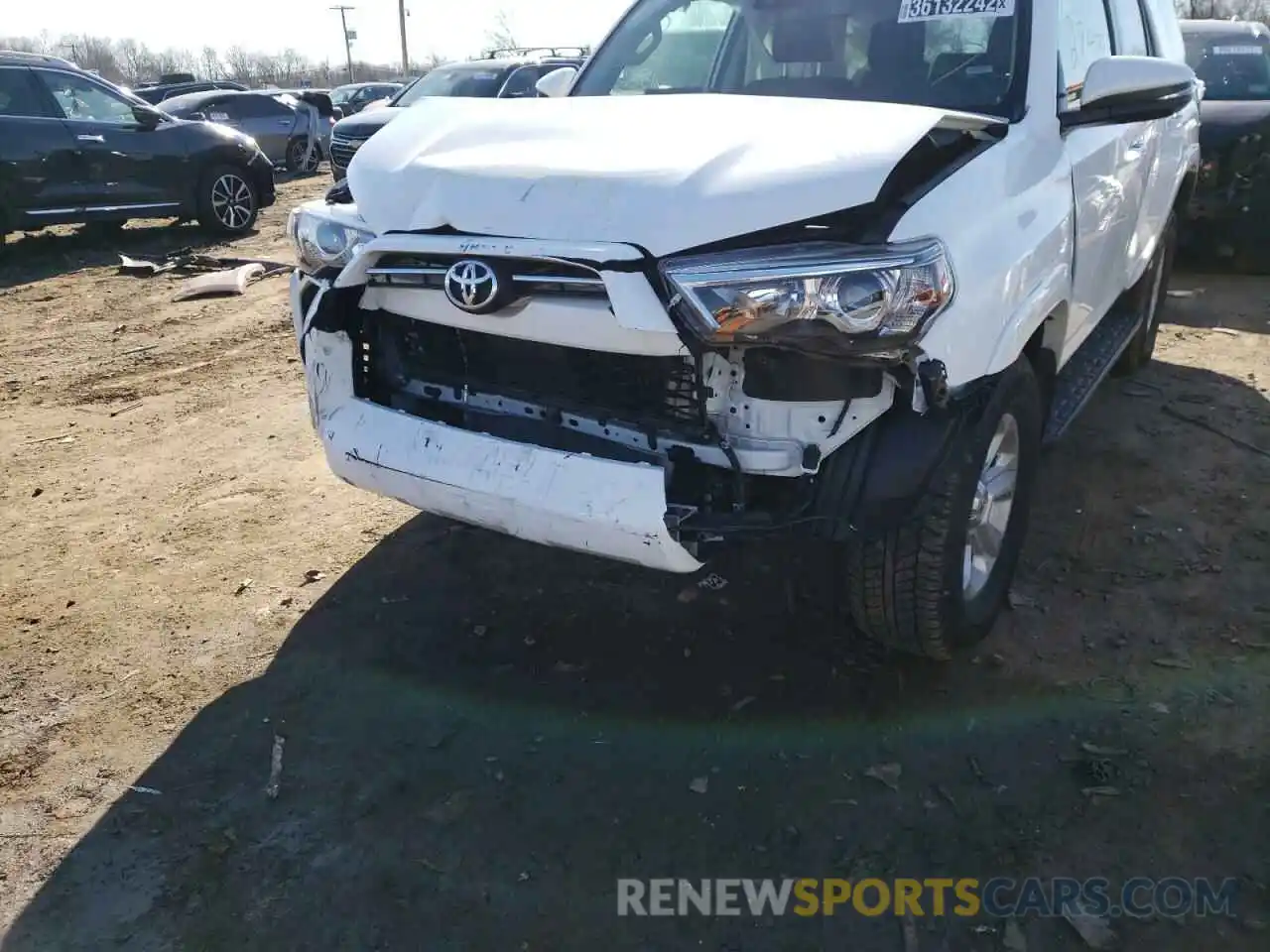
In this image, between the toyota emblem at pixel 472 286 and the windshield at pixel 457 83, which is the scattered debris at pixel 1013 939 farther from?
the windshield at pixel 457 83

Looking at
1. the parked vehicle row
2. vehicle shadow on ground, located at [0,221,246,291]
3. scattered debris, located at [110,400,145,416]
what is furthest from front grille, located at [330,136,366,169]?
the parked vehicle row

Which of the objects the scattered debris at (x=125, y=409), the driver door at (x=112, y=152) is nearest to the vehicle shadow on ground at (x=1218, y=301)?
the scattered debris at (x=125, y=409)

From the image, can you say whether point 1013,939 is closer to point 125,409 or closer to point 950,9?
point 950,9

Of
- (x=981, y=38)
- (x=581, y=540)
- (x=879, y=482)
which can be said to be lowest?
(x=581, y=540)

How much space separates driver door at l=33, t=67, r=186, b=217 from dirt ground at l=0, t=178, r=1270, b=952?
244 inches

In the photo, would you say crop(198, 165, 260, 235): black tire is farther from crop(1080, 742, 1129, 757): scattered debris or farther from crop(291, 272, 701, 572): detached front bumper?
crop(1080, 742, 1129, 757): scattered debris

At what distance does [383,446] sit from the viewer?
2602 millimetres

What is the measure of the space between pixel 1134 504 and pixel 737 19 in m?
2.32

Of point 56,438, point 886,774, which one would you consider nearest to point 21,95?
point 56,438

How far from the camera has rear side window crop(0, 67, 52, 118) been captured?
9.10 meters

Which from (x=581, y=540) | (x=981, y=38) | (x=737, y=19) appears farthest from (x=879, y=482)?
(x=737, y=19)

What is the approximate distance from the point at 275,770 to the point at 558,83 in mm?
2878

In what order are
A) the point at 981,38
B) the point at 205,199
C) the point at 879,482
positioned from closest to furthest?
the point at 879,482 → the point at 981,38 → the point at 205,199

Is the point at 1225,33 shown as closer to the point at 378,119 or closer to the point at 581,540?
the point at 378,119
